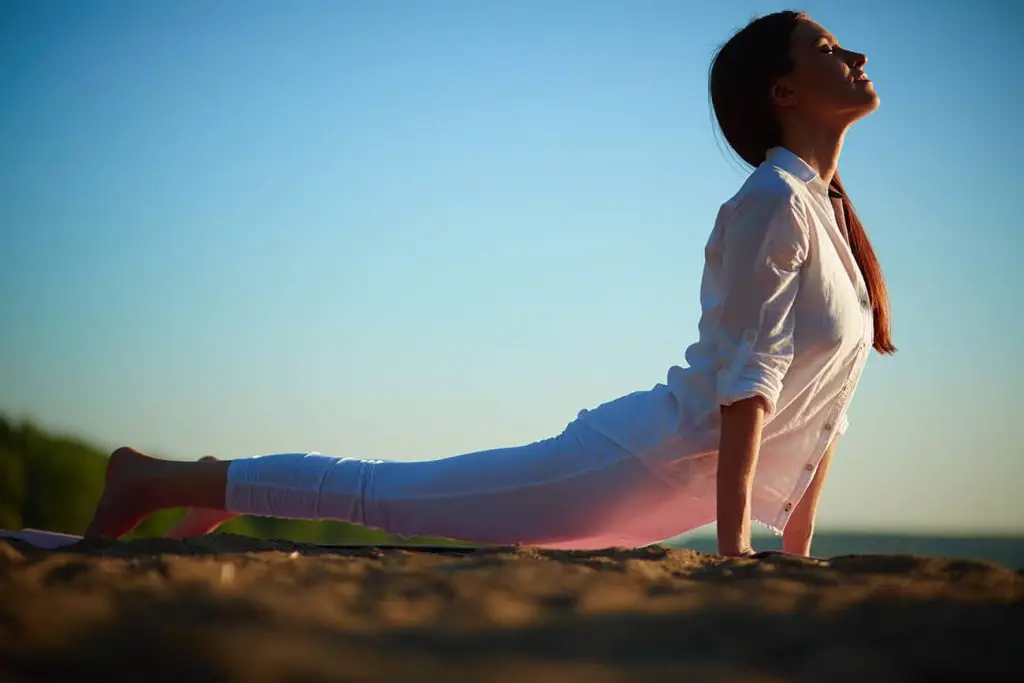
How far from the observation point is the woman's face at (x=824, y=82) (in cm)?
240

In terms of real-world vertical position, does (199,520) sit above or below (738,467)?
below

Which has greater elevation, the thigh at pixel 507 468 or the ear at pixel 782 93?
the ear at pixel 782 93

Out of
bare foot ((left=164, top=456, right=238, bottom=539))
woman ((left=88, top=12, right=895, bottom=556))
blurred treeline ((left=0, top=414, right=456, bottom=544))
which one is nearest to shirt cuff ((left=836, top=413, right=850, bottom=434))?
woman ((left=88, top=12, right=895, bottom=556))

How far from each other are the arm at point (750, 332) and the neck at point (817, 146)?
31cm

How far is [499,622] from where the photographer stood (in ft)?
3.39

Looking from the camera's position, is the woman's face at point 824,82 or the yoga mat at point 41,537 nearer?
the yoga mat at point 41,537

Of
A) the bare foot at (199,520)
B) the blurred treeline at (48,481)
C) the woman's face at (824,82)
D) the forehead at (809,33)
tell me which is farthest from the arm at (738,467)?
the blurred treeline at (48,481)

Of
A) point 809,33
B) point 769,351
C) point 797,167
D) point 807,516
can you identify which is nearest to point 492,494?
point 769,351

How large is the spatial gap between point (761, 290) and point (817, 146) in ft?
1.74

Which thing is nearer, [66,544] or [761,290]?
[761,290]

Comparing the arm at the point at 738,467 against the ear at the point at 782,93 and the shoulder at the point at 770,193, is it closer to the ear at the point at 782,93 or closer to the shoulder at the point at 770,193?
the shoulder at the point at 770,193

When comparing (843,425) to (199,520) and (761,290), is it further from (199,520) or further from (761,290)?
(199,520)

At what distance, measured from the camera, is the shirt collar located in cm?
238

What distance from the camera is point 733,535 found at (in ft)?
6.67
